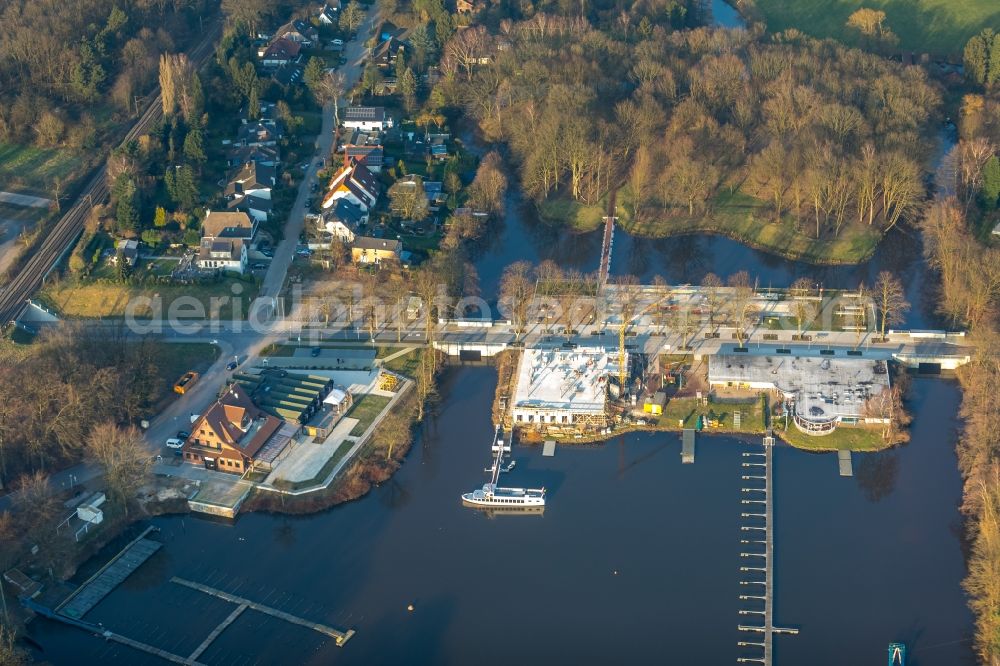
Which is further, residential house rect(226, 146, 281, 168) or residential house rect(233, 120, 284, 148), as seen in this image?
residential house rect(233, 120, 284, 148)

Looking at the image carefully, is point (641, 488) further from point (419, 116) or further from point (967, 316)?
point (419, 116)

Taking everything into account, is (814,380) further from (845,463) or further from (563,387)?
(563,387)

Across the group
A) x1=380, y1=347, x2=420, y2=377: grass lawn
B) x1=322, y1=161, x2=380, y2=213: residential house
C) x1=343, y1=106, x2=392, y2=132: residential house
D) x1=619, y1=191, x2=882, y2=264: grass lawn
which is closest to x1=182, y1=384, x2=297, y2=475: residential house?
x1=380, y1=347, x2=420, y2=377: grass lawn

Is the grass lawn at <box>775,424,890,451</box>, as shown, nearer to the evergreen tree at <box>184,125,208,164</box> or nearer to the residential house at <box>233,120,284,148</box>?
the evergreen tree at <box>184,125,208,164</box>

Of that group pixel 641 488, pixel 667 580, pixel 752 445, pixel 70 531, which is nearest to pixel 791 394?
pixel 752 445

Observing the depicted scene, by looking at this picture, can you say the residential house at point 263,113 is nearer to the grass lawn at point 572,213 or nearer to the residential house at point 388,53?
the residential house at point 388,53

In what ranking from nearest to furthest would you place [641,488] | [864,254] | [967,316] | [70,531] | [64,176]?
[70,531], [641,488], [967,316], [864,254], [64,176]
